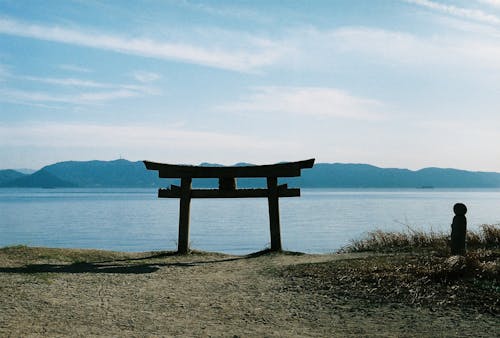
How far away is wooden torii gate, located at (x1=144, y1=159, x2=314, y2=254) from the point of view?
17.3 meters

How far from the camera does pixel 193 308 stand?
990 cm

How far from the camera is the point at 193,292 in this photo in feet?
37.1

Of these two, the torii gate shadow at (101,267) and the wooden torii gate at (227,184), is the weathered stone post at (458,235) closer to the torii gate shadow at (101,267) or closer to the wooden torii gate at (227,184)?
the wooden torii gate at (227,184)

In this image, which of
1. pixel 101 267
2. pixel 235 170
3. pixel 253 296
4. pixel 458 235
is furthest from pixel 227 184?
pixel 253 296

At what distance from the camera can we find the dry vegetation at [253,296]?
8586 mm

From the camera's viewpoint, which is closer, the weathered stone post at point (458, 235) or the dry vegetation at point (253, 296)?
the dry vegetation at point (253, 296)

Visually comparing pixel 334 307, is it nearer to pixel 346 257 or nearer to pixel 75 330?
pixel 75 330

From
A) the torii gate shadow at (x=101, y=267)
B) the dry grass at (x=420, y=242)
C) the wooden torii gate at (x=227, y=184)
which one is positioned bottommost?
the torii gate shadow at (x=101, y=267)

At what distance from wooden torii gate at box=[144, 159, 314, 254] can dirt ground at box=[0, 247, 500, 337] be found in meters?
3.13

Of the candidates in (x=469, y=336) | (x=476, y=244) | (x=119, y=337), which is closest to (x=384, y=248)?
(x=476, y=244)

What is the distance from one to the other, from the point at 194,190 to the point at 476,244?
8.67 meters

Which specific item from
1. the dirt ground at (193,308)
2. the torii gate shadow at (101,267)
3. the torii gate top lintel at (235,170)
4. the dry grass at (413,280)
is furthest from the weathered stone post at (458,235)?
the torii gate shadow at (101,267)

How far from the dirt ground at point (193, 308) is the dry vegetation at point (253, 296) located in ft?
0.06

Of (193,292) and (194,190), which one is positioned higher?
(194,190)
